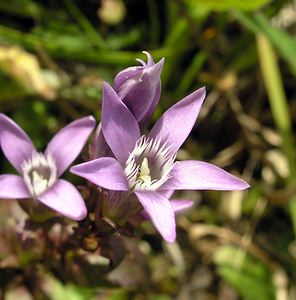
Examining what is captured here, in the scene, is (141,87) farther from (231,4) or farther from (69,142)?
(231,4)

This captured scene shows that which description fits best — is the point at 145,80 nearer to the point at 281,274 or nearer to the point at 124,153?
the point at 124,153

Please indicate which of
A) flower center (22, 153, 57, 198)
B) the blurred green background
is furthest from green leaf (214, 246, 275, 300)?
flower center (22, 153, 57, 198)

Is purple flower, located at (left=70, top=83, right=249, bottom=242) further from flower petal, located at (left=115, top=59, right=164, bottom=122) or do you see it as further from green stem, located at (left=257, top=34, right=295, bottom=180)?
green stem, located at (left=257, top=34, right=295, bottom=180)

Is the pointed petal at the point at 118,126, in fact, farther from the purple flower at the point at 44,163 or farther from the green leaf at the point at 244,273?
the green leaf at the point at 244,273

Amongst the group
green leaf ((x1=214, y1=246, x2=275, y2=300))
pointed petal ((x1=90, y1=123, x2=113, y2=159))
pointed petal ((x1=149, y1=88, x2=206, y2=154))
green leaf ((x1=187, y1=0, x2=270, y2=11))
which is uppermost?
green leaf ((x1=187, y1=0, x2=270, y2=11))

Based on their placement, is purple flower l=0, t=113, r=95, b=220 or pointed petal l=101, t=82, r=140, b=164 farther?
purple flower l=0, t=113, r=95, b=220

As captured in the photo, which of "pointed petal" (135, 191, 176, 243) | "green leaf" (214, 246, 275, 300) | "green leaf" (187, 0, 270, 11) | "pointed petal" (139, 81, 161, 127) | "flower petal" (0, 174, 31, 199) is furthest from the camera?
"green leaf" (214, 246, 275, 300)
